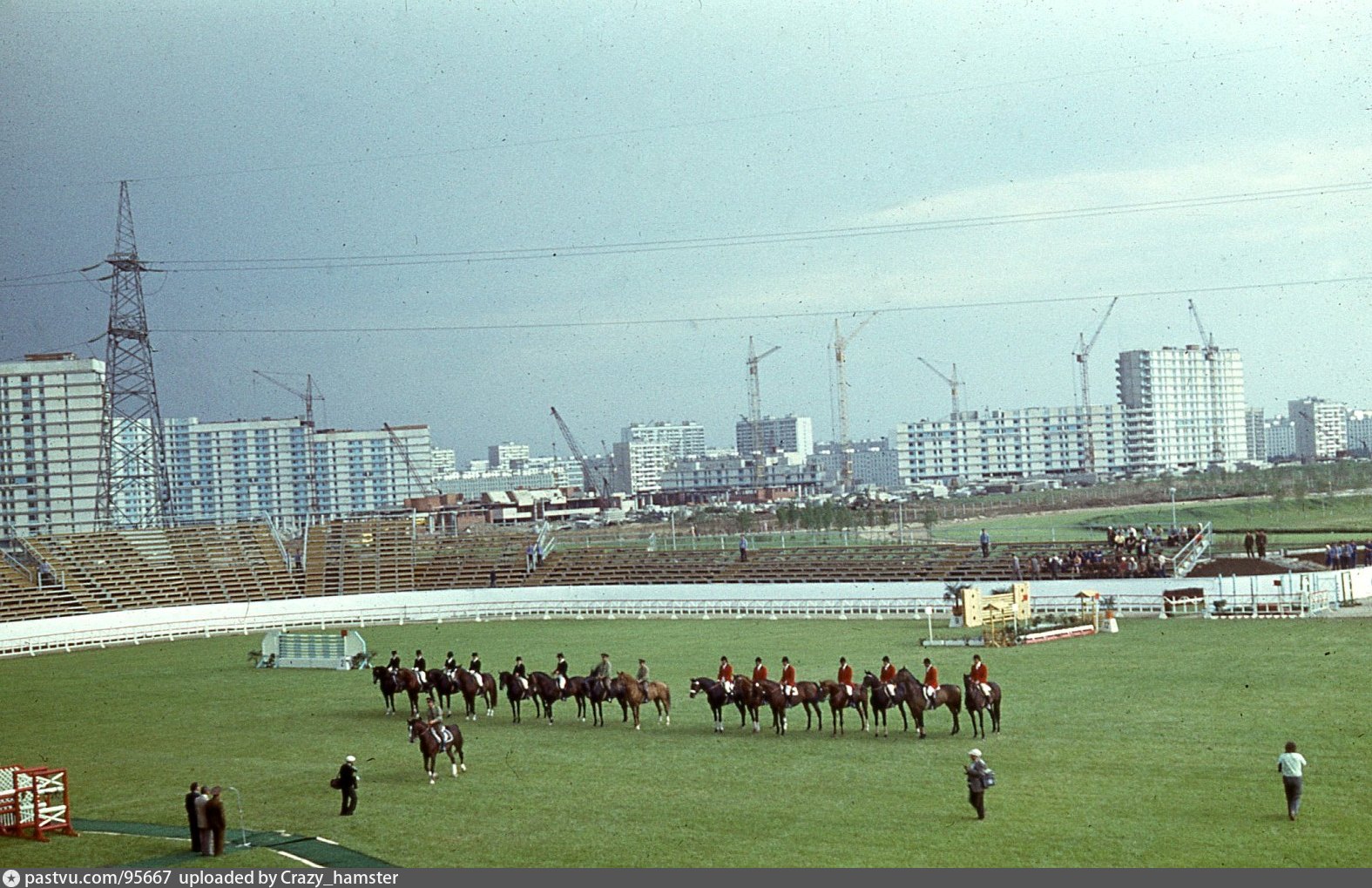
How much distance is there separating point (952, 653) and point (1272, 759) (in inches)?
481

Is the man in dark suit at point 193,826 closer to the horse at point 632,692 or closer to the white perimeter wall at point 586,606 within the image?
the horse at point 632,692

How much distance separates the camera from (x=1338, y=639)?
1105 inches

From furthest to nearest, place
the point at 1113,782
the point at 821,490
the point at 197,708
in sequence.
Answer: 1. the point at 821,490
2. the point at 197,708
3. the point at 1113,782

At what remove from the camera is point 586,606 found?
44.7 metres

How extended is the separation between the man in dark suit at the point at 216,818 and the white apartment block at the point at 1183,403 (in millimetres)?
144859

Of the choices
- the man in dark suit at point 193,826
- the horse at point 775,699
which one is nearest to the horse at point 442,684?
the horse at point 775,699

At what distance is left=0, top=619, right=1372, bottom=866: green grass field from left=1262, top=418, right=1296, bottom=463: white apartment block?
149m

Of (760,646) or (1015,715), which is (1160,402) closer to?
(760,646)

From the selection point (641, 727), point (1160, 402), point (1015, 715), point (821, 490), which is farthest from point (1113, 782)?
point (821, 490)

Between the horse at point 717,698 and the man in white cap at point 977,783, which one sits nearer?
the man in white cap at point 977,783

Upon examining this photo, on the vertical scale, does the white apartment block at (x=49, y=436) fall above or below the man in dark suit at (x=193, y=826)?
above

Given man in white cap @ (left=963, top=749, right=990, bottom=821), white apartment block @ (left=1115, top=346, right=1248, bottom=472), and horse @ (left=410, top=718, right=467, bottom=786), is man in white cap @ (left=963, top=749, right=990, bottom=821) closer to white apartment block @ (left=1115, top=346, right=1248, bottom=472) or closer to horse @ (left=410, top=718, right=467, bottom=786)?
horse @ (left=410, top=718, right=467, bottom=786)

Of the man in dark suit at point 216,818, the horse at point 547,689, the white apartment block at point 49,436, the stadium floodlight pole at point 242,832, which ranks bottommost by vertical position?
the stadium floodlight pole at point 242,832

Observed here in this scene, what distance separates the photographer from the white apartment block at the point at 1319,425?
144m
